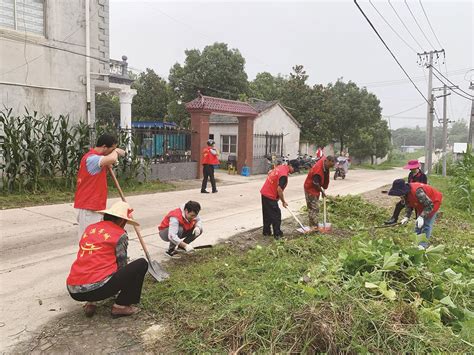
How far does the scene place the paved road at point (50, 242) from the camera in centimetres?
397

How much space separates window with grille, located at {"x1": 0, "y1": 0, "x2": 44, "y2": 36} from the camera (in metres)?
10.9

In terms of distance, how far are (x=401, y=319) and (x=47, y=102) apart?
11577 mm

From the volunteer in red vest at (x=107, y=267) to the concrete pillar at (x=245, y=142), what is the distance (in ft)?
52.6

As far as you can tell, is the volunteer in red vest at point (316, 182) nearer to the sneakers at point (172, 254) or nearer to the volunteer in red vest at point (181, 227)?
the volunteer in red vest at point (181, 227)

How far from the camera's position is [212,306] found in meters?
3.96

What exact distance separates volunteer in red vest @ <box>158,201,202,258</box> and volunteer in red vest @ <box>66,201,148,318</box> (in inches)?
56.8

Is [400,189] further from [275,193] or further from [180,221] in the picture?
[180,221]

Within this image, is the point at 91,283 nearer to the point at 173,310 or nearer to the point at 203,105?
the point at 173,310

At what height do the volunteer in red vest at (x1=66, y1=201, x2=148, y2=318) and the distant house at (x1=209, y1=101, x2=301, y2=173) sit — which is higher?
the distant house at (x1=209, y1=101, x2=301, y2=173)

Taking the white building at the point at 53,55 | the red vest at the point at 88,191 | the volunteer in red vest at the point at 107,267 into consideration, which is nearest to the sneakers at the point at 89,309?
the volunteer in red vest at the point at 107,267

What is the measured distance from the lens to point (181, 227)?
548 cm

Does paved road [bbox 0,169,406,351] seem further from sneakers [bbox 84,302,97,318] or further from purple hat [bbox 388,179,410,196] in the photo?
purple hat [bbox 388,179,410,196]

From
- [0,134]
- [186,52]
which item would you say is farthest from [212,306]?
[186,52]

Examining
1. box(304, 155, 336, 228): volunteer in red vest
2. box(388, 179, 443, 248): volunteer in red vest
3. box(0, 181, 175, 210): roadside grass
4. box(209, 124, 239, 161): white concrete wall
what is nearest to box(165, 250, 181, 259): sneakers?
box(304, 155, 336, 228): volunteer in red vest
